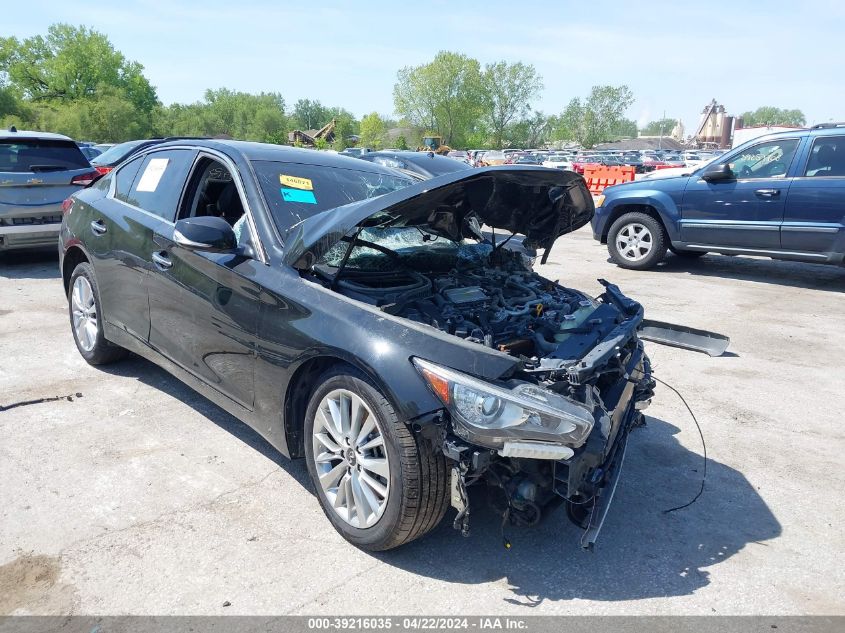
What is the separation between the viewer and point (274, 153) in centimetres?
400

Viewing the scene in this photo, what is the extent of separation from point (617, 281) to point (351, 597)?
724cm

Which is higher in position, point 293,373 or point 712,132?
point 712,132

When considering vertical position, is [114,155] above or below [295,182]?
above

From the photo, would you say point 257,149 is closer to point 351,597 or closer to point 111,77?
point 351,597

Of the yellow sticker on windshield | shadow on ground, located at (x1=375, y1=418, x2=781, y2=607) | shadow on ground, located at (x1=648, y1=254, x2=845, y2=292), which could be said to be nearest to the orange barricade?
shadow on ground, located at (x1=648, y1=254, x2=845, y2=292)

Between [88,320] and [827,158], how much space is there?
8627 mm

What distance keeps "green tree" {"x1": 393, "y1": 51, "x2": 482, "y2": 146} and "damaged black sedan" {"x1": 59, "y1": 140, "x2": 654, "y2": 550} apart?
10390cm

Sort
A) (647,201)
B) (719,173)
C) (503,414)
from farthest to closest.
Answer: (647,201)
(719,173)
(503,414)

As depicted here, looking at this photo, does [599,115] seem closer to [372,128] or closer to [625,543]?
[372,128]

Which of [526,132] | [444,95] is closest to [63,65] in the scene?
[444,95]

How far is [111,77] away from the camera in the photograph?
76.1m

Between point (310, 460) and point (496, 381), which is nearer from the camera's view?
point (496, 381)

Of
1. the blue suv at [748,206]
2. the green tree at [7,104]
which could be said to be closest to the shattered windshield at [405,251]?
the blue suv at [748,206]

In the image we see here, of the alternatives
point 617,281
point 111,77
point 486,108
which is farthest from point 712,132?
point 617,281
